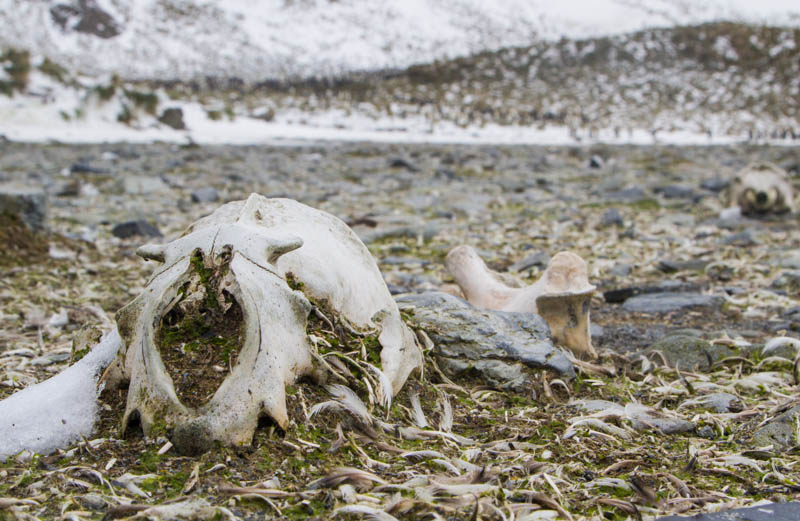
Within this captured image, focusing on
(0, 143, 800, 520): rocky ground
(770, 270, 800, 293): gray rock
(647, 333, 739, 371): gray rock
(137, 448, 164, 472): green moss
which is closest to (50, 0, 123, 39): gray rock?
(0, 143, 800, 520): rocky ground

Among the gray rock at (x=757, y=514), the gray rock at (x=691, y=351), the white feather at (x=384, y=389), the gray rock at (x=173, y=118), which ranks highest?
the gray rock at (x=173, y=118)

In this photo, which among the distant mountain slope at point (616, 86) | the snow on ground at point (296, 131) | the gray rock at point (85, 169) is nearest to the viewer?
the gray rock at point (85, 169)

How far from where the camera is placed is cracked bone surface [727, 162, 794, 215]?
36.4 feet

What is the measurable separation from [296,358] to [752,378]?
8.79 ft

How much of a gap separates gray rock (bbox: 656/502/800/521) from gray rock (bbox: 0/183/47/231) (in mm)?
7253

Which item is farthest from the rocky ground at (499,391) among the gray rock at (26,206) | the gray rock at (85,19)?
the gray rock at (85,19)

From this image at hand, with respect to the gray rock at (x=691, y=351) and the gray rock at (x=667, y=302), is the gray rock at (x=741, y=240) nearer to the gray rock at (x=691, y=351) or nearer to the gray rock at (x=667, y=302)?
the gray rock at (x=667, y=302)

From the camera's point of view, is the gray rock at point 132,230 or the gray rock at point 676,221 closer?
the gray rock at point 132,230

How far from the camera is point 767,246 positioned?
882 cm

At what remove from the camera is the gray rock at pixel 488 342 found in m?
3.99

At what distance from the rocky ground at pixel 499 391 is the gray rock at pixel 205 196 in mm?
59

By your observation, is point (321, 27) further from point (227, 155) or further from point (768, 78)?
point (227, 155)

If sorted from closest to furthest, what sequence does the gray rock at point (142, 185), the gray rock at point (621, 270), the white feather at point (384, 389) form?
the white feather at point (384, 389) → the gray rock at point (621, 270) → the gray rock at point (142, 185)

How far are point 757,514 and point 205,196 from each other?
421 inches
